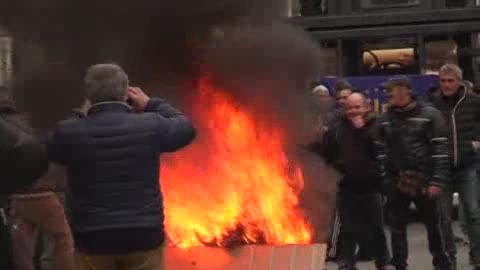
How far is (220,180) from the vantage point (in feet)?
19.1

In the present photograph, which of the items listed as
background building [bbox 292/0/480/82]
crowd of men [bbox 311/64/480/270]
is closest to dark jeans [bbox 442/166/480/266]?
crowd of men [bbox 311/64/480/270]

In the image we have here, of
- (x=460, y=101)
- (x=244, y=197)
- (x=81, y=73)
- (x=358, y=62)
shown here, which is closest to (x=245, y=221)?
(x=244, y=197)

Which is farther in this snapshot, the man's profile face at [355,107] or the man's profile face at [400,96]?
the man's profile face at [355,107]

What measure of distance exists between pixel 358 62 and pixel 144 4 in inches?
392

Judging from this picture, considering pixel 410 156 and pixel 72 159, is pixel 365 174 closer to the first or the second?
pixel 410 156

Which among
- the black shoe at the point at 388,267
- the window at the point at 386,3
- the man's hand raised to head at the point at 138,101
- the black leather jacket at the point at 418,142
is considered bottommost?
the black shoe at the point at 388,267

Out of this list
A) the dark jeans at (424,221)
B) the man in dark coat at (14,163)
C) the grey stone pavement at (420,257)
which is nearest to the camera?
the man in dark coat at (14,163)

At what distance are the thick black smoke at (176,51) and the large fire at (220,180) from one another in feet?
0.43

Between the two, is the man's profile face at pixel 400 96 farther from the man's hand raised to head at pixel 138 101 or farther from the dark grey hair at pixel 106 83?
the dark grey hair at pixel 106 83

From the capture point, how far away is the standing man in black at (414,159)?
7.22 m

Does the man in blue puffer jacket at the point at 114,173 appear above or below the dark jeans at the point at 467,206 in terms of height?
above

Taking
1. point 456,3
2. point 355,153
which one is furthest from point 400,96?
point 456,3

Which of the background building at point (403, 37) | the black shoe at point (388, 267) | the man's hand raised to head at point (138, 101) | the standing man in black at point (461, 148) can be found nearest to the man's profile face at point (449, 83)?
the standing man in black at point (461, 148)

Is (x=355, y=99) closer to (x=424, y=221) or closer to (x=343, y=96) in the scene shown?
(x=343, y=96)
